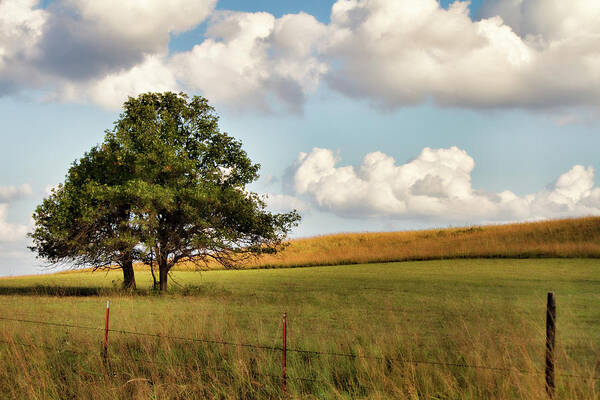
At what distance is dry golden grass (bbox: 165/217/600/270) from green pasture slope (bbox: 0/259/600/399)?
1262cm

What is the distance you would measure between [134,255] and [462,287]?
553 inches

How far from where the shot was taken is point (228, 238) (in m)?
23.1

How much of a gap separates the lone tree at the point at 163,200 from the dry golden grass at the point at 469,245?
7.05 metres

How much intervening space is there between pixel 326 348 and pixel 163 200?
39.5 feet

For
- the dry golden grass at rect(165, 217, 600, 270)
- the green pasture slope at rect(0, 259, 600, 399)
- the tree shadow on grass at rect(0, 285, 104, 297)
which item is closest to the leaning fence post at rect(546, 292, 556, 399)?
the green pasture slope at rect(0, 259, 600, 399)

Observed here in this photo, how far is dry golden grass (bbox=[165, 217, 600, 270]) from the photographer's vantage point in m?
32.9

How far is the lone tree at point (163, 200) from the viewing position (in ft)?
71.2

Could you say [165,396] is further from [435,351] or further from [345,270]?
[345,270]

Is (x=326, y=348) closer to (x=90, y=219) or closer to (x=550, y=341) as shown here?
(x=550, y=341)

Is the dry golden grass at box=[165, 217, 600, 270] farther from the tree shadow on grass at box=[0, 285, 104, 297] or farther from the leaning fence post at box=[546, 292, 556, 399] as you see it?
the leaning fence post at box=[546, 292, 556, 399]

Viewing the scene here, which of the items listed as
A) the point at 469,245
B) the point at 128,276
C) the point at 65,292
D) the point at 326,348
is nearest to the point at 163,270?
the point at 128,276

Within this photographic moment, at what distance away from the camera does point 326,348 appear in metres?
10.4

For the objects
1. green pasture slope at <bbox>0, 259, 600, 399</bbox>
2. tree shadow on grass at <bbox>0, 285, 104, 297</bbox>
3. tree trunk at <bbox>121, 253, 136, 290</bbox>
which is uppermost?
tree trunk at <bbox>121, 253, 136, 290</bbox>

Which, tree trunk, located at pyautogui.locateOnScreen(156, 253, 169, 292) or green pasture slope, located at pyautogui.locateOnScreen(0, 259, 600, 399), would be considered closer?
green pasture slope, located at pyautogui.locateOnScreen(0, 259, 600, 399)
